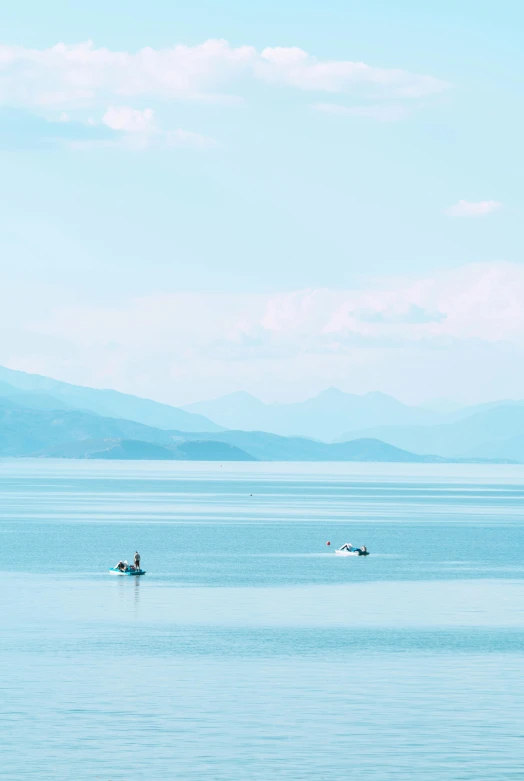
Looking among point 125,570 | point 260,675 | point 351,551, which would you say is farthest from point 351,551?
point 260,675

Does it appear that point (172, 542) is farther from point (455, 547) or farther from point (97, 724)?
→ point (97, 724)

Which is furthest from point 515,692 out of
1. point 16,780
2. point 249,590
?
point 249,590

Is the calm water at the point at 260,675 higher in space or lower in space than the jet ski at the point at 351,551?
lower

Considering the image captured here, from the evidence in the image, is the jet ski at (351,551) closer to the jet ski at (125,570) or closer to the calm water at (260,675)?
the calm water at (260,675)

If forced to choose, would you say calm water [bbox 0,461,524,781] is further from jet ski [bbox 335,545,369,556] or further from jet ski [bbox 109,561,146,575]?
jet ski [bbox 335,545,369,556]

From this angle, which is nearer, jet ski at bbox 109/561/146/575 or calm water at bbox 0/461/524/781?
calm water at bbox 0/461/524/781

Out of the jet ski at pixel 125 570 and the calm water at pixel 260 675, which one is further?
the jet ski at pixel 125 570

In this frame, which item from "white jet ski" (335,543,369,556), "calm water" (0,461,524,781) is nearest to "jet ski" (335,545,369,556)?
"white jet ski" (335,543,369,556)

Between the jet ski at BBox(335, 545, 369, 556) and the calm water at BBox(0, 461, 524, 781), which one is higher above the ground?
the jet ski at BBox(335, 545, 369, 556)

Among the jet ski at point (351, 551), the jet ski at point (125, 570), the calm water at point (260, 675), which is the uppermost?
the jet ski at point (351, 551)

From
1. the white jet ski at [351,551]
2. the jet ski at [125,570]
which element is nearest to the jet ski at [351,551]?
the white jet ski at [351,551]

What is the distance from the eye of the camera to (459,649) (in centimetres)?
7988

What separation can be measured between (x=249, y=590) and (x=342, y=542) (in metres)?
70.6

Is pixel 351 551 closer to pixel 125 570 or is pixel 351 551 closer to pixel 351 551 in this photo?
pixel 351 551
